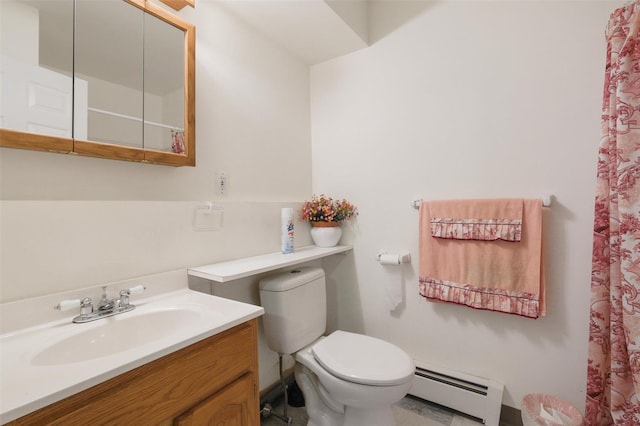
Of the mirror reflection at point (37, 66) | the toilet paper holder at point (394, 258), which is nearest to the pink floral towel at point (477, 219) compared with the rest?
the toilet paper holder at point (394, 258)

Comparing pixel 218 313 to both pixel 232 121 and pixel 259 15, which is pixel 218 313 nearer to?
pixel 232 121

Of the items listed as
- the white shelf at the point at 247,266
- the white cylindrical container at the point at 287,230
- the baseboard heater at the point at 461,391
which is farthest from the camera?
the white cylindrical container at the point at 287,230

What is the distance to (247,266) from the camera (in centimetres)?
132

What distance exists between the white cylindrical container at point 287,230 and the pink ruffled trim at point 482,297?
2.55 feet

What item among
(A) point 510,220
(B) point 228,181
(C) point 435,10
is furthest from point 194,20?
(A) point 510,220

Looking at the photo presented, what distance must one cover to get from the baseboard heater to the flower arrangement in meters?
0.99

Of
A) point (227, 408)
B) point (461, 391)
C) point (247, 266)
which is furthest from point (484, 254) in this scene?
point (227, 408)

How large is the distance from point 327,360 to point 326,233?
0.75 meters

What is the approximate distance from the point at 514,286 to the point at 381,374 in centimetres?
79

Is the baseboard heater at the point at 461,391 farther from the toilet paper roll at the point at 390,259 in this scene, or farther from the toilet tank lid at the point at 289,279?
the toilet tank lid at the point at 289,279

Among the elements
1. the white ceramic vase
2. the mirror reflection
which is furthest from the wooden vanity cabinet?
the white ceramic vase

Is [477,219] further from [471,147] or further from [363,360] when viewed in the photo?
[363,360]

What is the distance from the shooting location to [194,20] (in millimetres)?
1381

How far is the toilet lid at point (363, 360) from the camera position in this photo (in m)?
1.20
